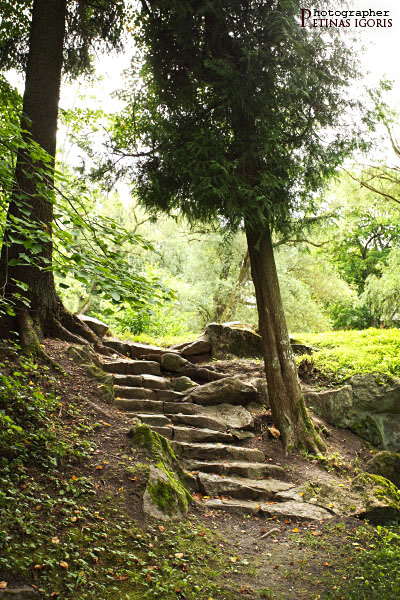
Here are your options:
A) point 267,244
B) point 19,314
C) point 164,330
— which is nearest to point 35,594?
point 19,314

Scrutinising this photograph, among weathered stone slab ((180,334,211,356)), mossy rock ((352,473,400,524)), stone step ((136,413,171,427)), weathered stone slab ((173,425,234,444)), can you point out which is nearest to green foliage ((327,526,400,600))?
mossy rock ((352,473,400,524))

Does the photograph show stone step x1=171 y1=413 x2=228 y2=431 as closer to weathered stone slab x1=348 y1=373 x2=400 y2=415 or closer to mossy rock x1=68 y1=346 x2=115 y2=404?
mossy rock x1=68 y1=346 x2=115 y2=404

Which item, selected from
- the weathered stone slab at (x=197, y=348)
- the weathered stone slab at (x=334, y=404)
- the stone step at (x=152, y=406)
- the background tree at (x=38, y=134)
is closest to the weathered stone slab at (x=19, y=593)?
the background tree at (x=38, y=134)

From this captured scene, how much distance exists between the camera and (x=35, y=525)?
10.5 ft

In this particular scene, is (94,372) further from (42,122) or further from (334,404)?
(334,404)

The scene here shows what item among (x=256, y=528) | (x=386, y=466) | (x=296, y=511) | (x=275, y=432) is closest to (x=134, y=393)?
(x=275, y=432)

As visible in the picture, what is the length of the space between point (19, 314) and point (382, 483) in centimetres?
550

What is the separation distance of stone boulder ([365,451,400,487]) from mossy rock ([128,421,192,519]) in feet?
9.33

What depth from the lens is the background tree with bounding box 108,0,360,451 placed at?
19.8 ft

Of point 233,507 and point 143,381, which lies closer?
point 233,507

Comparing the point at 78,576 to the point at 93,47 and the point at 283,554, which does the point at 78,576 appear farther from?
the point at 93,47

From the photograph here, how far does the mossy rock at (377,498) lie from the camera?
201 inches

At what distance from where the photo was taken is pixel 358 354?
27.8 ft

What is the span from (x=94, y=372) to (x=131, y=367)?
179cm
